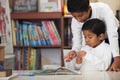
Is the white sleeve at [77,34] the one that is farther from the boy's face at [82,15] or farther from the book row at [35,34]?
the book row at [35,34]

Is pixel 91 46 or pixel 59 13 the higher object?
pixel 59 13

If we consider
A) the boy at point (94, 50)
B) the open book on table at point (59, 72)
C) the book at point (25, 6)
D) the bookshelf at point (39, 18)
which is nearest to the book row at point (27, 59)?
the bookshelf at point (39, 18)

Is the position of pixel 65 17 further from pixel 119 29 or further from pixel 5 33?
pixel 119 29

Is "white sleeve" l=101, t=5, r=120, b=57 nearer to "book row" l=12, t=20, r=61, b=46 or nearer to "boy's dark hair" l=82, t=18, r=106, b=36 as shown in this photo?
"boy's dark hair" l=82, t=18, r=106, b=36

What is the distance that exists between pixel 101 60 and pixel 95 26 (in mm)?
290

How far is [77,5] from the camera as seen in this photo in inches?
75.0

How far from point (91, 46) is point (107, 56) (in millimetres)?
161

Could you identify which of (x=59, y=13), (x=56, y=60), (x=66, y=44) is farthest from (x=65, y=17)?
(x=56, y=60)

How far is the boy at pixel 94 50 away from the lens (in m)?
1.87

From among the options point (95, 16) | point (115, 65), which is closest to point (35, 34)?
point (95, 16)

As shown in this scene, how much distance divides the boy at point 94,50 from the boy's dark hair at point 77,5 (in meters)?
0.16

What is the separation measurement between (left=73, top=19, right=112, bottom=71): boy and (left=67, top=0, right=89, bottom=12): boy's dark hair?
155 millimetres

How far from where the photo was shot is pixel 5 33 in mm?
2650

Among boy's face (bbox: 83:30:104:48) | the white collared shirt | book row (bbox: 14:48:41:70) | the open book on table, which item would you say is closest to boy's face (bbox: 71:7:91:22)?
boy's face (bbox: 83:30:104:48)
